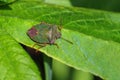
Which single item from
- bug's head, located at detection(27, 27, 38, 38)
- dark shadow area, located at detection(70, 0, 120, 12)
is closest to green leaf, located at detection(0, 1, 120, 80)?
bug's head, located at detection(27, 27, 38, 38)

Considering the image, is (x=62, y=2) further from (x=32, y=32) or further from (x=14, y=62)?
(x=14, y=62)

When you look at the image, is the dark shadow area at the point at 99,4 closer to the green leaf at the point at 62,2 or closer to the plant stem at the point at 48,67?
the green leaf at the point at 62,2

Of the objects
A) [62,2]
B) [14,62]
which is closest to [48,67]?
[14,62]

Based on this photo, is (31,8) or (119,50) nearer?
(119,50)

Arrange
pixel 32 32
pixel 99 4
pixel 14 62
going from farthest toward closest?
pixel 99 4 → pixel 32 32 → pixel 14 62

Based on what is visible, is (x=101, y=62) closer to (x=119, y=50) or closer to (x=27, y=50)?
(x=119, y=50)

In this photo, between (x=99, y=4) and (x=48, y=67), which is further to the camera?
(x=99, y=4)

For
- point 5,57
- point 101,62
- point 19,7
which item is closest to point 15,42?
point 5,57
